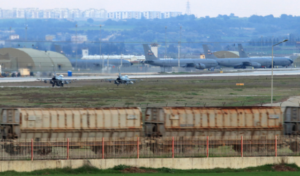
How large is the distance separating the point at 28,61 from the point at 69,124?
127488mm

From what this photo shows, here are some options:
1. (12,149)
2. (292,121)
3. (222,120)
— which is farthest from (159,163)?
(292,121)

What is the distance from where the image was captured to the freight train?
3142 centimetres

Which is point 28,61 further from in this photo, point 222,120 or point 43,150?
point 43,150

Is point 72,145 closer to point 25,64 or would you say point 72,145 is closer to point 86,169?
point 86,169

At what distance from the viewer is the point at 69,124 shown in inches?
1252

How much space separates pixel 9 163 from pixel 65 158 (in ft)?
10.2

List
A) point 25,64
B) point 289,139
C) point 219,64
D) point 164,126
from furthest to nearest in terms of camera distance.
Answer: point 219,64
point 25,64
point 164,126
point 289,139

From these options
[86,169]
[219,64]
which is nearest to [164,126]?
[86,169]

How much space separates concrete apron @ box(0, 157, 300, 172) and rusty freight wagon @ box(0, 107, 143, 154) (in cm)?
379

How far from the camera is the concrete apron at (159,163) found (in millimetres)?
26828

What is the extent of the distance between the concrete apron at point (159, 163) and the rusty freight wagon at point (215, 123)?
2.82m

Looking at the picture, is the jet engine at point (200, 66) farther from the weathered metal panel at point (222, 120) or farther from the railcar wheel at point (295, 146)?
the railcar wheel at point (295, 146)

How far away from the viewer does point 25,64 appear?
152750 mm

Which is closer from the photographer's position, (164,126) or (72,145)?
(72,145)
